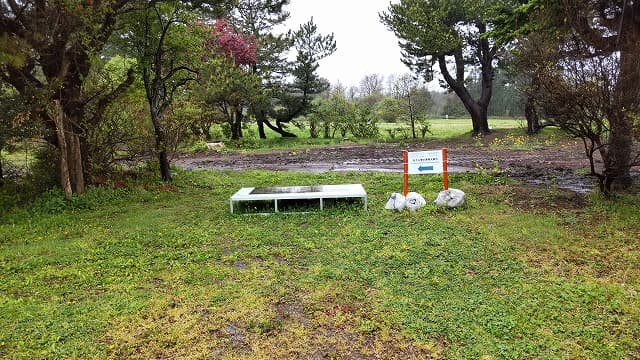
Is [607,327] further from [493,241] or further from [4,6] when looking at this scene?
[4,6]

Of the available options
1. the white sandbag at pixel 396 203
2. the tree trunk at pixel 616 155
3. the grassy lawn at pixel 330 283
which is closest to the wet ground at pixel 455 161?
the tree trunk at pixel 616 155

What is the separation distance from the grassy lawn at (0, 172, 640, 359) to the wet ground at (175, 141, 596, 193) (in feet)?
8.42

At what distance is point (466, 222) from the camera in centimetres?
558

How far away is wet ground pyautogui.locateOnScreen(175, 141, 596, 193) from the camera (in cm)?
898

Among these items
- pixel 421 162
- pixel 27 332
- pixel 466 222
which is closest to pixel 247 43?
pixel 421 162

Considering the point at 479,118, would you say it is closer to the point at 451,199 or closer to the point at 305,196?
the point at 451,199

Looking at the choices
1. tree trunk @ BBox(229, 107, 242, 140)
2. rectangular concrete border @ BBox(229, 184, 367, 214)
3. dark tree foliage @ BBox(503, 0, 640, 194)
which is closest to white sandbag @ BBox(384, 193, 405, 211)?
rectangular concrete border @ BBox(229, 184, 367, 214)

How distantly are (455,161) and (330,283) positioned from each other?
9.00 metres

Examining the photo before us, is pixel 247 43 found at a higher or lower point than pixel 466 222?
higher

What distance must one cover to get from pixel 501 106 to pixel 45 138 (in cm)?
4198

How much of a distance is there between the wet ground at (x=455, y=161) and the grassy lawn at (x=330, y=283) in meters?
2.57

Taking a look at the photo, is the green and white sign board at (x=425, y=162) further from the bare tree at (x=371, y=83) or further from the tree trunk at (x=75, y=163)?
the bare tree at (x=371, y=83)

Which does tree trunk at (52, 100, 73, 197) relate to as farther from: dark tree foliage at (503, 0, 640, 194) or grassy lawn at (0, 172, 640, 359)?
dark tree foliage at (503, 0, 640, 194)

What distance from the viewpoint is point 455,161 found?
1186 cm
